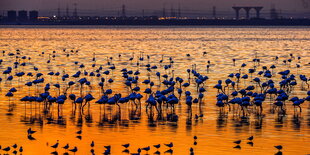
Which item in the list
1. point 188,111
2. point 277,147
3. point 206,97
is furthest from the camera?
point 206,97

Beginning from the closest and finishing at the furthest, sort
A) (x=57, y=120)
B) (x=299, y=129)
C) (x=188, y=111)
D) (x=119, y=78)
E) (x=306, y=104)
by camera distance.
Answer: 1. (x=299, y=129)
2. (x=57, y=120)
3. (x=188, y=111)
4. (x=306, y=104)
5. (x=119, y=78)

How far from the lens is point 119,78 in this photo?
122ft

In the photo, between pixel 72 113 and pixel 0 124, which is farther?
pixel 72 113

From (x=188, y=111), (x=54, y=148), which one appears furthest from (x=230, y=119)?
(x=54, y=148)

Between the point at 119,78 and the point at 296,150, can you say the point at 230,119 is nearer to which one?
the point at 296,150

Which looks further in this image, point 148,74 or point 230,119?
point 148,74

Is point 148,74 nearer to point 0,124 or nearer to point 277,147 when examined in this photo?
point 0,124

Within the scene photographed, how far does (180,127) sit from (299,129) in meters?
3.83

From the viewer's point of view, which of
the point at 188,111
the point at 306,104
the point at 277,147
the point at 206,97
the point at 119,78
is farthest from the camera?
the point at 119,78

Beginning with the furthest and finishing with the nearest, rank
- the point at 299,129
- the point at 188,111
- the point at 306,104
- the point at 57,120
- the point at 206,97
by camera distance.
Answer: the point at 206,97 < the point at 306,104 < the point at 188,111 < the point at 57,120 < the point at 299,129

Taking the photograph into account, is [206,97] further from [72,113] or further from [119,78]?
[119,78]

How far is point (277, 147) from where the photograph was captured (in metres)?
18.2

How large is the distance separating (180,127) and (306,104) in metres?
7.15

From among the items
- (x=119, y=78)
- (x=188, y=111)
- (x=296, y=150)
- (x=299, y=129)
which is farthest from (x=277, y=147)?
(x=119, y=78)
